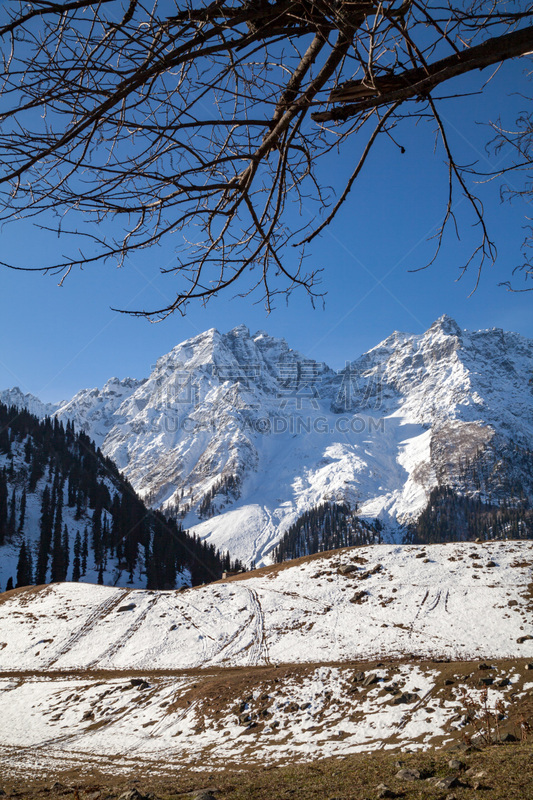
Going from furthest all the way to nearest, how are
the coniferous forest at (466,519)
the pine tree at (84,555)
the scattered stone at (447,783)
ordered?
the coniferous forest at (466,519) → the pine tree at (84,555) → the scattered stone at (447,783)

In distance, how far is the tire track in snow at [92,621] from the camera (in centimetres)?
2405

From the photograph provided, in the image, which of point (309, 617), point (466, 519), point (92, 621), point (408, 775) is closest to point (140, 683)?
point (309, 617)

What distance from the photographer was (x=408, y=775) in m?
4.87

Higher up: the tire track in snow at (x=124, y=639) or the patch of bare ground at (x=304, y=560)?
the patch of bare ground at (x=304, y=560)

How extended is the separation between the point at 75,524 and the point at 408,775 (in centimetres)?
8736

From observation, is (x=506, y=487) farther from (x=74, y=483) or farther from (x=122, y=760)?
(x=122, y=760)

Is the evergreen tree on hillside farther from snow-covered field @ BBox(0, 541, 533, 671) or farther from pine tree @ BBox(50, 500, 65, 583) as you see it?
snow-covered field @ BBox(0, 541, 533, 671)

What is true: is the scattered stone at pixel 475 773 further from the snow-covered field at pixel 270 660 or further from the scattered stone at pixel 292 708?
the scattered stone at pixel 292 708

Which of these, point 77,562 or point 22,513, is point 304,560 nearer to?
point 77,562

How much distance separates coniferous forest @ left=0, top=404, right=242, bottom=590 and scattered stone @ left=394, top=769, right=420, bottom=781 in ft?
201

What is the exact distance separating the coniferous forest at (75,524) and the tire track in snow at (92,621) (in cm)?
3318

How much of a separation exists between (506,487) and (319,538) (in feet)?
296

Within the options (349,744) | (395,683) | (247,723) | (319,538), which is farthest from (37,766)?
(319,538)

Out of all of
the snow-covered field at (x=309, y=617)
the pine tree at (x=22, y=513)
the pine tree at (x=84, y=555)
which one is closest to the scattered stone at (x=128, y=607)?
→ the snow-covered field at (x=309, y=617)
